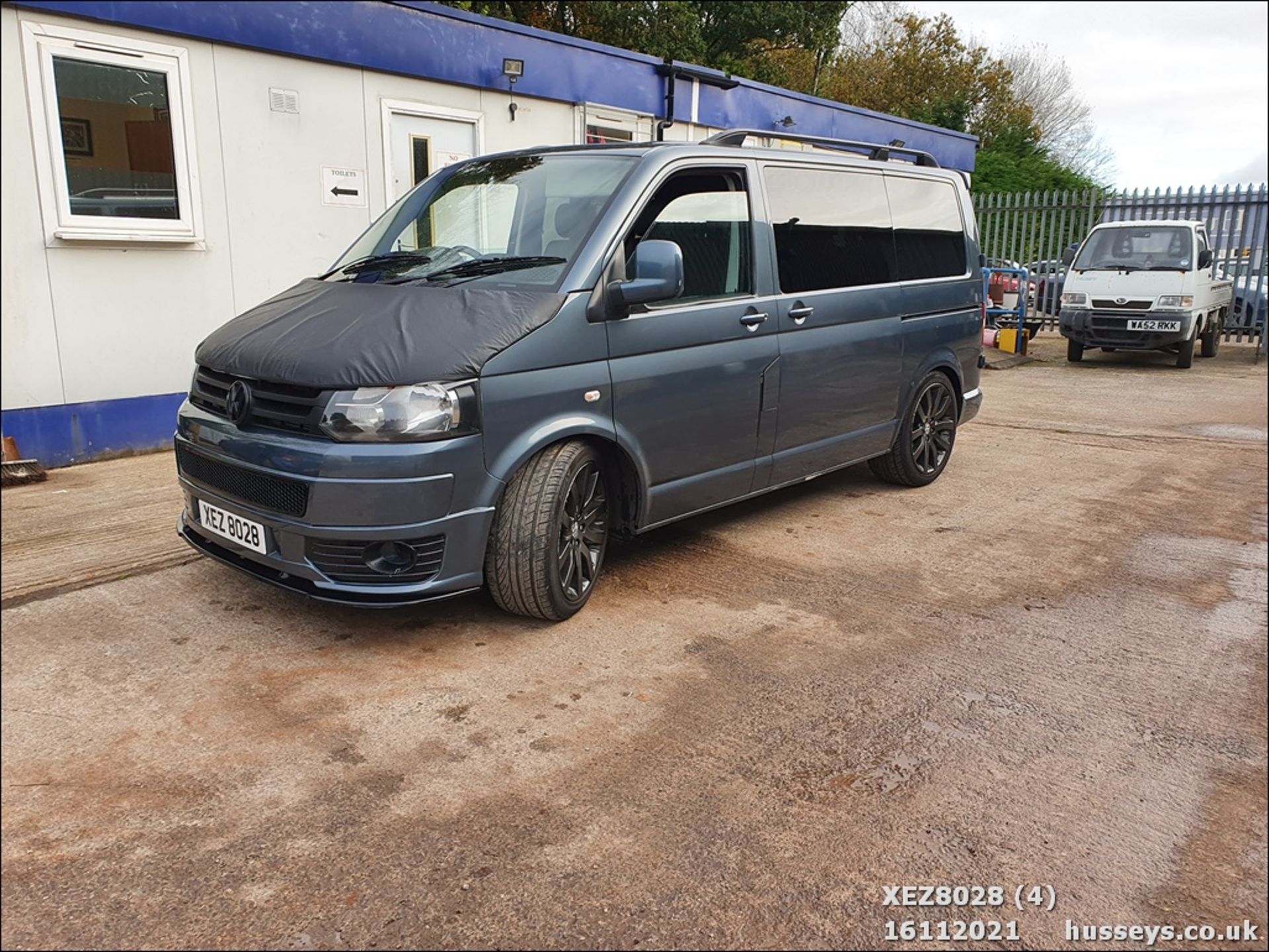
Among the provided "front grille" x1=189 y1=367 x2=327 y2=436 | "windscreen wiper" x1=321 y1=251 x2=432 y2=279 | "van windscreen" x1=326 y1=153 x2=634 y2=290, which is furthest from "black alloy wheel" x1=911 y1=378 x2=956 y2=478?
"front grille" x1=189 y1=367 x2=327 y2=436

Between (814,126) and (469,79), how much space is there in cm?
641

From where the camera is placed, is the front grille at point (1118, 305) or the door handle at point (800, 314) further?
the front grille at point (1118, 305)

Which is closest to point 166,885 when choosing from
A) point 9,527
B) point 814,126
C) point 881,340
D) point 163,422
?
point 9,527

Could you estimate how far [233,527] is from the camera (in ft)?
12.1

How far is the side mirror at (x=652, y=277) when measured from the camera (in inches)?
155

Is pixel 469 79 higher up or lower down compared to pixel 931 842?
higher up

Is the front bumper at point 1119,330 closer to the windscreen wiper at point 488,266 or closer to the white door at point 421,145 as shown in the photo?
the white door at point 421,145

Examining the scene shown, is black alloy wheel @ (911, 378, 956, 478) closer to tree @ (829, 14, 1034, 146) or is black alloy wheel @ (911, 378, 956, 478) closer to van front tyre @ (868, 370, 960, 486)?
van front tyre @ (868, 370, 960, 486)

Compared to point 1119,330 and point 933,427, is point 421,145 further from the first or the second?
point 1119,330

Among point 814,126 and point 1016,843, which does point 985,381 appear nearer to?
point 814,126

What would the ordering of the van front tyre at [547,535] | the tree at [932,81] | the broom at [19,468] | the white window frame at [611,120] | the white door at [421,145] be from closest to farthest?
1. the van front tyre at [547,535]
2. the broom at [19,468]
3. the white door at [421,145]
4. the white window frame at [611,120]
5. the tree at [932,81]

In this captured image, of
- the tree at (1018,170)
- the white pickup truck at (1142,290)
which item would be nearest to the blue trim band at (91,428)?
the white pickup truck at (1142,290)

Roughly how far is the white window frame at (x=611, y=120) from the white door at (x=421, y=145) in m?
1.24

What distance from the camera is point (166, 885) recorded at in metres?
2.34
